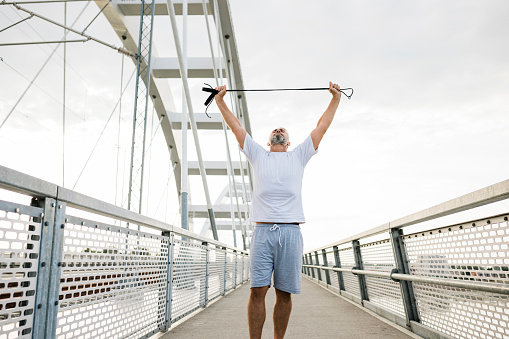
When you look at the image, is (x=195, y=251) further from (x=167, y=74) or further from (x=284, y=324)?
(x=167, y=74)

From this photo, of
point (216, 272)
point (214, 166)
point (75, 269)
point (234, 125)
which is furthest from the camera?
point (214, 166)

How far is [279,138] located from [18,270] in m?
1.74

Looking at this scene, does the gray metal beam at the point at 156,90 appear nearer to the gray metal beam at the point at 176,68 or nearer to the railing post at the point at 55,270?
the gray metal beam at the point at 176,68

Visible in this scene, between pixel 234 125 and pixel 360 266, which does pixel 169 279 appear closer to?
pixel 234 125

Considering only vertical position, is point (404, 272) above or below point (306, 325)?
above

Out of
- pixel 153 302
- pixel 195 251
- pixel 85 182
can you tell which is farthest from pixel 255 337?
pixel 85 182

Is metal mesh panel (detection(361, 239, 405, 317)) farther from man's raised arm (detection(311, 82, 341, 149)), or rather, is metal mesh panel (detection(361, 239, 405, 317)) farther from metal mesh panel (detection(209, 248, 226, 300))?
metal mesh panel (detection(209, 248, 226, 300))

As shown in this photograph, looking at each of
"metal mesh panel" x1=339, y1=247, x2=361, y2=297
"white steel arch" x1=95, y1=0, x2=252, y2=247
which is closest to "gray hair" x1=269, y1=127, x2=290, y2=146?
"metal mesh panel" x1=339, y1=247, x2=361, y2=297

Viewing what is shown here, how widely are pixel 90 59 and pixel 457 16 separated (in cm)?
924

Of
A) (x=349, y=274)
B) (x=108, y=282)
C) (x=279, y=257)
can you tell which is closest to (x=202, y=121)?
(x=349, y=274)

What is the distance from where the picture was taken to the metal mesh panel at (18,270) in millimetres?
1283

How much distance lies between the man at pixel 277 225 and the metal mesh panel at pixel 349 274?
266 cm

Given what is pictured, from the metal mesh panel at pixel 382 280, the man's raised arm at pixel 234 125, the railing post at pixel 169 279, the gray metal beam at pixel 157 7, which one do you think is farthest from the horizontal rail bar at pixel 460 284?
the gray metal beam at pixel 157 7

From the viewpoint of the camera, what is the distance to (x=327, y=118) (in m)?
2.68
